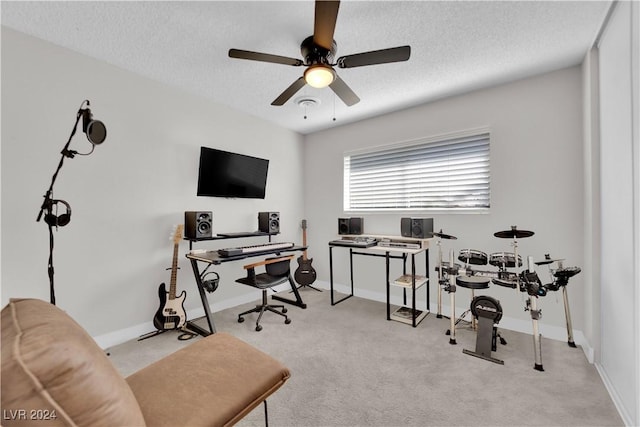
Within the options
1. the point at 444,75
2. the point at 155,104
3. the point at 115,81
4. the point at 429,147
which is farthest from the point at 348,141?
the point at 115,81

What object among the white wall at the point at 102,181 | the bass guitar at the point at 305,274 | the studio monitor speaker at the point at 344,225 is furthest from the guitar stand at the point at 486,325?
the white wall at the point at 102,181

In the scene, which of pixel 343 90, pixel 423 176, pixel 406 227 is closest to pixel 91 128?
pixel 343 90

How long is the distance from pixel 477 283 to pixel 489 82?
2055mm

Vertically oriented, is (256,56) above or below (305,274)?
above

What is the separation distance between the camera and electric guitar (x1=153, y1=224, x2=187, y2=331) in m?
2.62

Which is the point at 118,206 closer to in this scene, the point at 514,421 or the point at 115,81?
the point at 115,81

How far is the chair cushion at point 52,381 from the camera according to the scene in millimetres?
602

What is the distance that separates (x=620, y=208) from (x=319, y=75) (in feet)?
7.00

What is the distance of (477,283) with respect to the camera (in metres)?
2.41

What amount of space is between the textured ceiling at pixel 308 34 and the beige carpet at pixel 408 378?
2557mm

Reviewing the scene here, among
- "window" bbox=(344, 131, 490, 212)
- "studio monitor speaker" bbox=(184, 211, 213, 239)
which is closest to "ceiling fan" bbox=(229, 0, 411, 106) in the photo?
"studio monitor speaker" bbox=(184, 211, 213, 239)

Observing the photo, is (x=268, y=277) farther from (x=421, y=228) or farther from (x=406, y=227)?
(x=421, y=228)

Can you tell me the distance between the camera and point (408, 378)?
6.50 ft

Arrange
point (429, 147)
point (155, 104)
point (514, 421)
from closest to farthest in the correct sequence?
point (514, 421), point (155, 104), point (429, 147)
